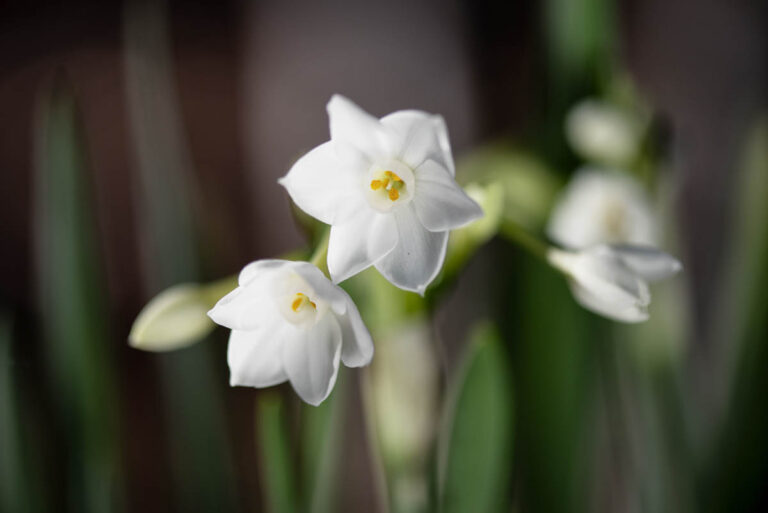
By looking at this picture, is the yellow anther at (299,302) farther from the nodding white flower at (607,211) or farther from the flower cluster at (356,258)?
the nodding white flower at (607,211)

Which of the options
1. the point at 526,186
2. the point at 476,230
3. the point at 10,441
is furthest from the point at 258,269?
the point at 526,186

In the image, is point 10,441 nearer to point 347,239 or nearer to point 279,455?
point 279,455

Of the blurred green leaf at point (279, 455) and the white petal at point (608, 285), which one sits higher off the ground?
the white petal at point (608, 285)

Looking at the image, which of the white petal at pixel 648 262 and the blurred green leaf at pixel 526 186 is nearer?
the white petal at pixel 648 262

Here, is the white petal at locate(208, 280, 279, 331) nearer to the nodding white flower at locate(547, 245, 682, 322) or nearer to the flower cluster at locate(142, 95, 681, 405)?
the flower cluster at locate(142, 95, 681, 405)

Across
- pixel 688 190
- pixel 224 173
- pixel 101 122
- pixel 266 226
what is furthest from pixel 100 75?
pixel 688 190

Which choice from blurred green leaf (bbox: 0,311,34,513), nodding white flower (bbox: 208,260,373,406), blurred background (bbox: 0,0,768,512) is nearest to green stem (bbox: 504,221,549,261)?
blurred background (bbox: 0,0,768,512)

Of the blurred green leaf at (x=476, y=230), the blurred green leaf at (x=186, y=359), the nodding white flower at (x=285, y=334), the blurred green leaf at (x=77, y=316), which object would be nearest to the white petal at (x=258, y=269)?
the nodding white flower at (x=285, y=334)
